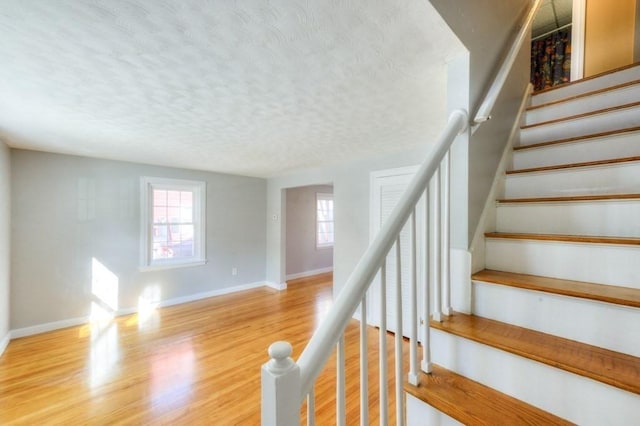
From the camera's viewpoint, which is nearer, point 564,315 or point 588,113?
point 564,315

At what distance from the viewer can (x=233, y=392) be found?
85.0 inches

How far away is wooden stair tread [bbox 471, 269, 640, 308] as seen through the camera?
3.06ft

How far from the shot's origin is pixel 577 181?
146cm

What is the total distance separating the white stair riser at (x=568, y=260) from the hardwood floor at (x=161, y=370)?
1458 millimetres

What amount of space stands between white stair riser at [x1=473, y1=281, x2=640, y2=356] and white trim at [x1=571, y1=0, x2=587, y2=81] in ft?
10.4

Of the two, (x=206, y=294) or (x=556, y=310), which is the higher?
(x=556, y=310)

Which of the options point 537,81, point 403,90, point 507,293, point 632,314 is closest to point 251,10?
point 403,90

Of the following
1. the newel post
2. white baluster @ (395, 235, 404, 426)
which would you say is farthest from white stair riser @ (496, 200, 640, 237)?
the newel post

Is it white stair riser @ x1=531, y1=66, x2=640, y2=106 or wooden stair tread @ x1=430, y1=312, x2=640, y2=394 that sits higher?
white stair riser @ x1=531, y1=66, x2=640, y2=106

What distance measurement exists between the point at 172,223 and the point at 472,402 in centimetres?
450

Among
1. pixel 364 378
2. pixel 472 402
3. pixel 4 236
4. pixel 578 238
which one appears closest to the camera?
pixel 364 378

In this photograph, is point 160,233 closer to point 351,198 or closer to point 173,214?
point 173,214

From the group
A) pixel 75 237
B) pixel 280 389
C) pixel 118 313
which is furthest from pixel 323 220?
pixel 280 389

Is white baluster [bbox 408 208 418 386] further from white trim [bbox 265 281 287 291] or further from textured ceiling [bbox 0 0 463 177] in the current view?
white trim [bbox 265 281 287 291]
